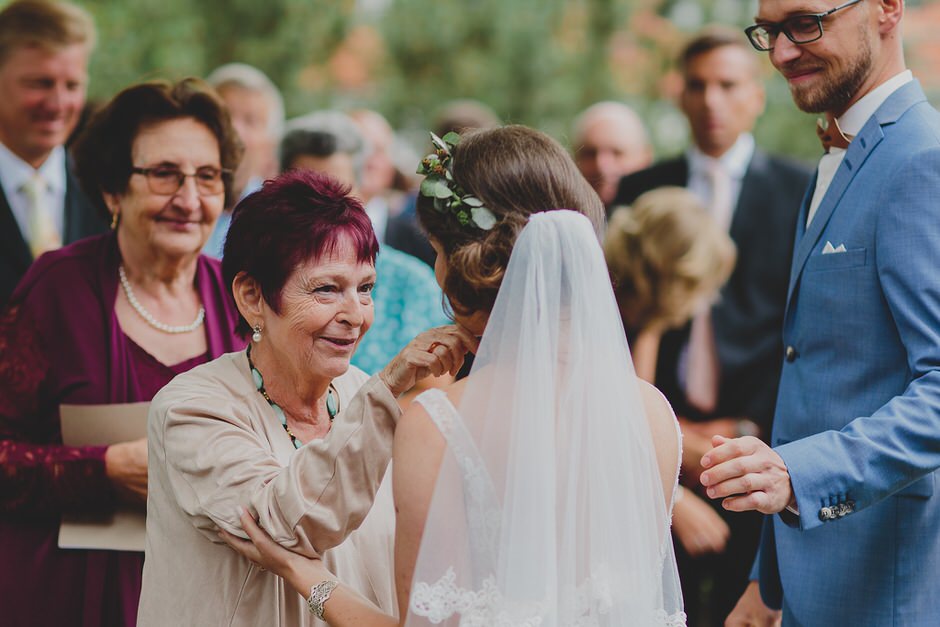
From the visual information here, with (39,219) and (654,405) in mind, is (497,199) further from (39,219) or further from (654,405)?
(39,219)

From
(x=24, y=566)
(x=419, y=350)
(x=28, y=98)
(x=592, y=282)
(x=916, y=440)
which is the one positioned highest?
(x=28, y=98)

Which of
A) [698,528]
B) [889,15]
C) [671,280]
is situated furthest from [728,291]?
[889,15]

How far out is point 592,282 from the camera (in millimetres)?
2582

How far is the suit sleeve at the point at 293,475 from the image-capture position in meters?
2.68

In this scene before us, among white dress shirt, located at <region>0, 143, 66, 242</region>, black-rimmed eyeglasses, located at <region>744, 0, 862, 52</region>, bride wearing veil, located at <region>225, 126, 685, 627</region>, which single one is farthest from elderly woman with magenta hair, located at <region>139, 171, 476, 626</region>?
white dress shirt, located at <region>0, 143, 66, 242</region>

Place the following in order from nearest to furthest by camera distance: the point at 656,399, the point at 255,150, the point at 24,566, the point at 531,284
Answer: the point at 531,284 < the point at 656,399 < the point at 24,566 < the point at 255,150

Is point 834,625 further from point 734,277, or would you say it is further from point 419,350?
point 734,277

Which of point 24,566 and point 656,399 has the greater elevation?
point 656,399

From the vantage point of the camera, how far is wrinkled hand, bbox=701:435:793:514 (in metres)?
2.73

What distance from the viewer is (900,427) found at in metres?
2.84

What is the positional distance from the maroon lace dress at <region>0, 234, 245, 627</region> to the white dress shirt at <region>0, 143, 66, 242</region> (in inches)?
51.6

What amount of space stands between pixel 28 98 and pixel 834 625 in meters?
4.01

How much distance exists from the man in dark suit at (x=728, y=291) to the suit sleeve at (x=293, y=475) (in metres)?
3.00

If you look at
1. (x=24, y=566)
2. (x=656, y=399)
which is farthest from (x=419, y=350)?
(x=24, y=566)
